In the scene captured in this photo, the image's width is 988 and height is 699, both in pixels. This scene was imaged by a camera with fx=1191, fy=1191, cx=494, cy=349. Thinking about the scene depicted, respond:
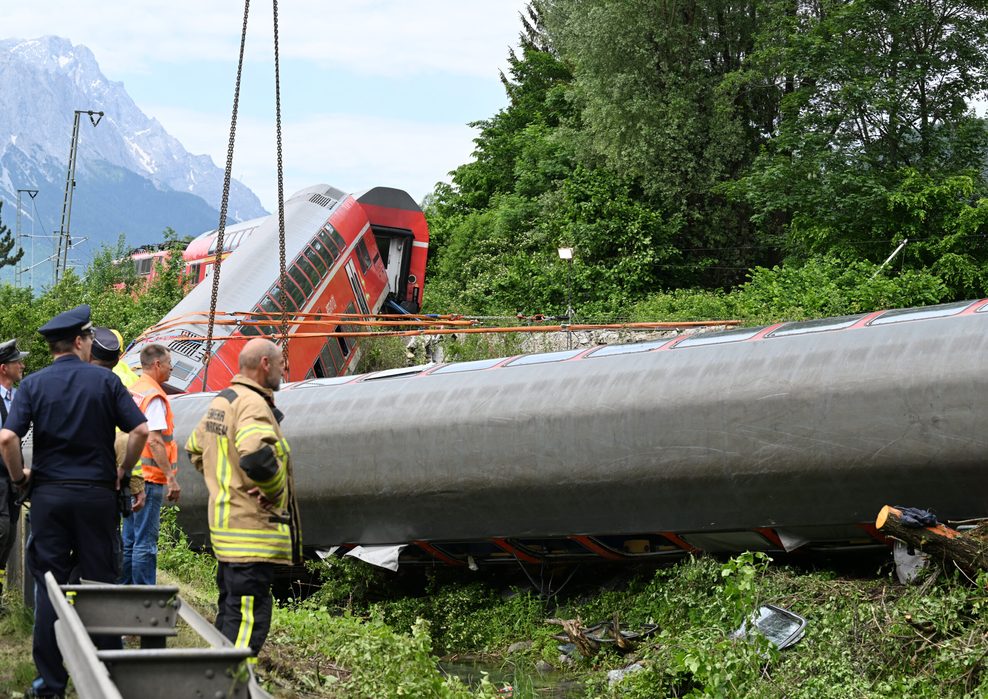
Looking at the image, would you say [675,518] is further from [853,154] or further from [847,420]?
[853,154]

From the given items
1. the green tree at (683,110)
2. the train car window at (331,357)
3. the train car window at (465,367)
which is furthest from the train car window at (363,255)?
the green tree at (683,110)

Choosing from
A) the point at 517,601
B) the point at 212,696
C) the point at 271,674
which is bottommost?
the point at 517,601

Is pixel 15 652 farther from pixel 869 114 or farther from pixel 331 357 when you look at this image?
pixel 869 114

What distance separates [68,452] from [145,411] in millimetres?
1421

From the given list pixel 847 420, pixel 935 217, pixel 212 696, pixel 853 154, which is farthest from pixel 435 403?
pixel 853 154

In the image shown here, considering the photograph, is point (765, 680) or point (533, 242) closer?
point (765, 680)

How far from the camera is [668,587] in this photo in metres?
10.4

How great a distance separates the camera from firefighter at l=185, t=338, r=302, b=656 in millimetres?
5824

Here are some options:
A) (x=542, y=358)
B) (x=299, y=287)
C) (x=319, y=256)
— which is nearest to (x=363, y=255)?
(x=319, y=256)

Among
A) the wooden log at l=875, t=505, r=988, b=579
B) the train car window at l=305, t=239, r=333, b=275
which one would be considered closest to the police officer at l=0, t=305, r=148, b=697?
the wooden log at l=875, t=505, r=988, b=579

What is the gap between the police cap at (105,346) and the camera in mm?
7586

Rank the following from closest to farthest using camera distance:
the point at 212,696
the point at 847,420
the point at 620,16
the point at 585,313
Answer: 1. the point at 212,696
2. the point at 847,420
3. the point at 585,313
4. the point at 620,16

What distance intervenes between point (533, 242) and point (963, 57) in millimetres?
13671

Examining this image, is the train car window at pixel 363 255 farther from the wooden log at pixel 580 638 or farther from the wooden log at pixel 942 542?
the wooden log at pixel 942 542
